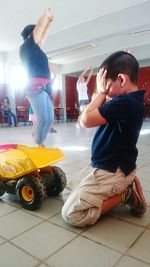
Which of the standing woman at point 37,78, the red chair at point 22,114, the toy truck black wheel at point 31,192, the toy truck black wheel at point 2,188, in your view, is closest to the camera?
the toy truck black wheel at point 31,192

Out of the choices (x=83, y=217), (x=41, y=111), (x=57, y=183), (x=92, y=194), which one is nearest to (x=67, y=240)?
(x=83, y=217)

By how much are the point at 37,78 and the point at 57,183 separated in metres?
1.04

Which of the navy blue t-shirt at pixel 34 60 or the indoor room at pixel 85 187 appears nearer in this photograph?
the indoor room at pixel 85 187

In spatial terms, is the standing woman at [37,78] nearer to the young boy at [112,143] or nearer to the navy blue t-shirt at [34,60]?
the navy blue t-shirt at [34,60]

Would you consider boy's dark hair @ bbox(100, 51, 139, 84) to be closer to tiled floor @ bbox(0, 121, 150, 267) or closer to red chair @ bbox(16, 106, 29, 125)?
tiled floor @ bbox(0, 121, 150, 267)

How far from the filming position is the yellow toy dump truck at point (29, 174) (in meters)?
1.36

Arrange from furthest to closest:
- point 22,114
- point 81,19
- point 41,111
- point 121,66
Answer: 1. point 22,114
2. point 81,19
3. point 41,111
4. point 121,66

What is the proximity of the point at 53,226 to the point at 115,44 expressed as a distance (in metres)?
8.66

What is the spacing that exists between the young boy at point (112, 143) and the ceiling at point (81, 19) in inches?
203

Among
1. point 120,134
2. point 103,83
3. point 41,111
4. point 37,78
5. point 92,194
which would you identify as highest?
point 37,78

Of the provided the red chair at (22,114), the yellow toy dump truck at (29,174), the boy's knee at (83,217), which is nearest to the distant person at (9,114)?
the red chair at (22,114)

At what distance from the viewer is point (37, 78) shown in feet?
7.04

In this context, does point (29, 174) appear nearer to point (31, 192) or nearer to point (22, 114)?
point (31, 192)

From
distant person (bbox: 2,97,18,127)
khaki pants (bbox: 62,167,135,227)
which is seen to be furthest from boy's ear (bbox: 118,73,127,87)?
distant person (bbox: 2,97,18,127)
